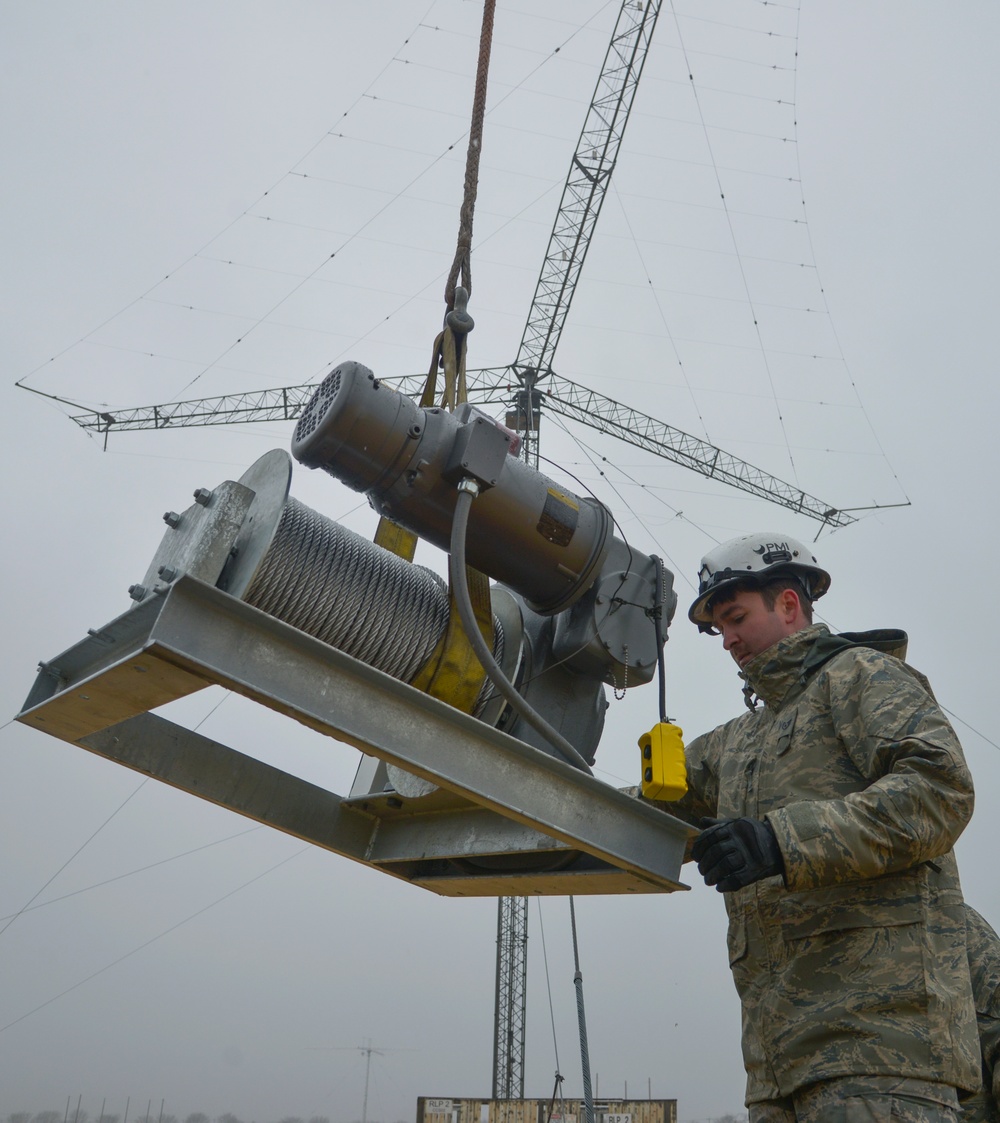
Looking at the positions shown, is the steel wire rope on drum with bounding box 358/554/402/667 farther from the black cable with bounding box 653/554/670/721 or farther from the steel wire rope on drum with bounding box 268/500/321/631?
the black cable with bounding box 653/554/670/721

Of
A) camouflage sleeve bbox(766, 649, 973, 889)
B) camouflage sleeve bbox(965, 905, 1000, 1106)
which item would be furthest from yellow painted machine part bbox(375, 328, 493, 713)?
camouflage sleeve bbox(965, 905, 1000, 1106)

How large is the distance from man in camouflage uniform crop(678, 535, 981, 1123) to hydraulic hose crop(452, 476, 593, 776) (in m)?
0.50

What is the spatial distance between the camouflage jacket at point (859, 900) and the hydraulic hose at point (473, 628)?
61 cm

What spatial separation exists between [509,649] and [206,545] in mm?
1104

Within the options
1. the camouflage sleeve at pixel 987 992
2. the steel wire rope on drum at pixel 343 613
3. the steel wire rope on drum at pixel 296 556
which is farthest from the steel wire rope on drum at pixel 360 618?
the camouflage sleeve at pixel 987 992

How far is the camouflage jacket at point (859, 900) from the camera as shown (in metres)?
2.45

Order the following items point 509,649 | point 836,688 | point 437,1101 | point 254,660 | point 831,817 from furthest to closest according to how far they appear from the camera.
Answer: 1. point 437,1101
2. point 509,649
3. point 836,688
4. point 831,817
5. point 254,660

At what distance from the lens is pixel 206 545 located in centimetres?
268

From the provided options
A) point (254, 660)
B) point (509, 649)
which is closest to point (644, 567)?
point (509, 649)

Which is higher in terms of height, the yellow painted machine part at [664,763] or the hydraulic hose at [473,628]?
the hydraulic hose at [473,628]

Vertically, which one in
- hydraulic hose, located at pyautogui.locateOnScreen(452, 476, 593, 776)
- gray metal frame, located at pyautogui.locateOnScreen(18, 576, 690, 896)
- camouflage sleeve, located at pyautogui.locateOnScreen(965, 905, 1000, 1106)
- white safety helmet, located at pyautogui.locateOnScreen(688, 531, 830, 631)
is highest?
white safety helmet, located at pyautogui.locateOnScreen(688, 531, 830, 631)

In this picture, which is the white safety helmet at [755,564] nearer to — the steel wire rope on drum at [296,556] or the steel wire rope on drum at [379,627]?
the steel wire rope on drum at [379,627]

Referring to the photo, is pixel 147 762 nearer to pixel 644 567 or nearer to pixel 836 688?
pixel 644 567

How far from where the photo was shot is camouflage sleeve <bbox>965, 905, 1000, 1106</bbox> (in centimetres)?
331
